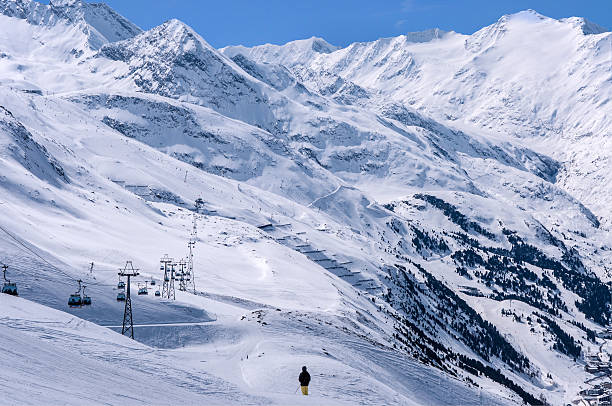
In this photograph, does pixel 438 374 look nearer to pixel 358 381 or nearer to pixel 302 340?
pixel 302 340

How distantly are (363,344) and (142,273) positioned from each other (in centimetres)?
5368

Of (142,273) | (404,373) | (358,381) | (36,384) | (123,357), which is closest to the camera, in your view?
(36,384)

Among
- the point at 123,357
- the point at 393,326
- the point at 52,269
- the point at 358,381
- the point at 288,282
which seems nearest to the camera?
the point at 123,357

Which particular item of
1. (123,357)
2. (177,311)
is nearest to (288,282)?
(177,311)

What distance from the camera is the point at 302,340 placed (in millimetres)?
91500

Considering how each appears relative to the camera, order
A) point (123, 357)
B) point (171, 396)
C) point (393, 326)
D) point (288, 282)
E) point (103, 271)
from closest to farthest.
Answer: point (171, 396) < point (123, 357) < point (103, 271) < point (288, 282) < point (393, 326)

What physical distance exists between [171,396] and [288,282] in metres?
142

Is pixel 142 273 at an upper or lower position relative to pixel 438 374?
upper

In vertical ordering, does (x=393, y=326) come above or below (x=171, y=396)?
above

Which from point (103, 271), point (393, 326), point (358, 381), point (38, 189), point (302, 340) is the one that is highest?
point (38, 189)

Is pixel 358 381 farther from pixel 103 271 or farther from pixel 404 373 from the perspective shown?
pixel 103 271

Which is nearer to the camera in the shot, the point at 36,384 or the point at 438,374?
the point at 36,384

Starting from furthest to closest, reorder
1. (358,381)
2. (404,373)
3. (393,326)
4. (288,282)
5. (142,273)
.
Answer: (393,326)
(288,282)
(142,273)
(404,373)
(358,381)

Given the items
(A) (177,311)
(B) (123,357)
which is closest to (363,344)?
(A) (177,311)
